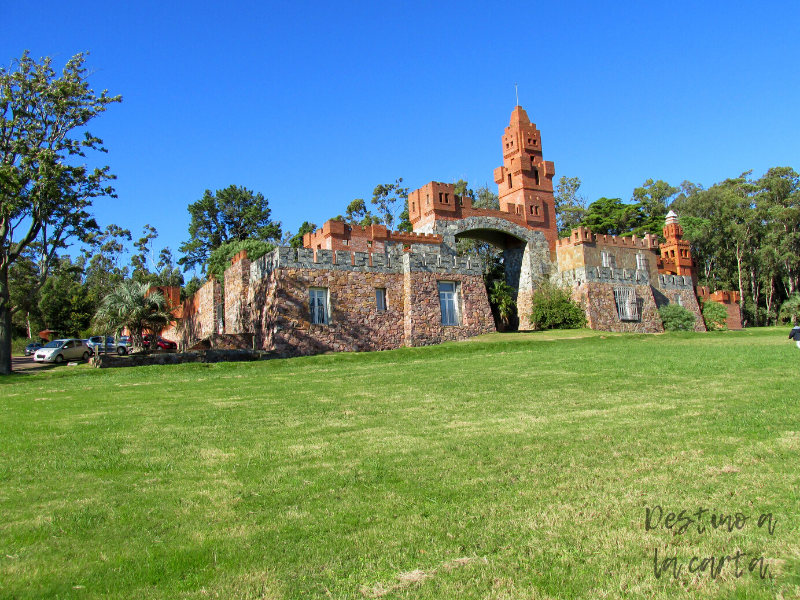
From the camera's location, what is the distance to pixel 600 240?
37.0 m

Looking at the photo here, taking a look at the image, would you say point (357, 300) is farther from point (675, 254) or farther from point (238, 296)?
point (675, 254)

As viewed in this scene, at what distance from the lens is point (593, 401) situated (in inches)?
339

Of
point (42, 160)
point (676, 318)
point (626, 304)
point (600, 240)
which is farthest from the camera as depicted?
point (676, 318)

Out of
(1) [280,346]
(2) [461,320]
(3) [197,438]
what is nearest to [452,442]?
(3) [197,438]

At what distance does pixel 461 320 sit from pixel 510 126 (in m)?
17.6

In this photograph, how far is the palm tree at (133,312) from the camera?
83.7ft

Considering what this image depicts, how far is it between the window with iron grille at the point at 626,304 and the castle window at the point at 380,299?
1607cm

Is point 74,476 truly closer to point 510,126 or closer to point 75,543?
point 75,543

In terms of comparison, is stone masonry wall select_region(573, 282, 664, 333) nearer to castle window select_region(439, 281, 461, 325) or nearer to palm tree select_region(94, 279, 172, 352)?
castle window select_region(439, 281, 461, 325)

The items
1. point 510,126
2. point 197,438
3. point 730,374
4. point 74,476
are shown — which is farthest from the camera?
point 510,126

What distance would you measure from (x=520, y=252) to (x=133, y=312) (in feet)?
73.7

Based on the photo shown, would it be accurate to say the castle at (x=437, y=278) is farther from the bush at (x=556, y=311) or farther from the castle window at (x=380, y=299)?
the bush at (x=556, y=311)

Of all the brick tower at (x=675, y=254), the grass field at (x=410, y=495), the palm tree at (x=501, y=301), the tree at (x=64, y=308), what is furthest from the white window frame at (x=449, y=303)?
the tree at (x=64, y=308)

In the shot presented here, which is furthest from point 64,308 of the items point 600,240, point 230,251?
point 600,240
